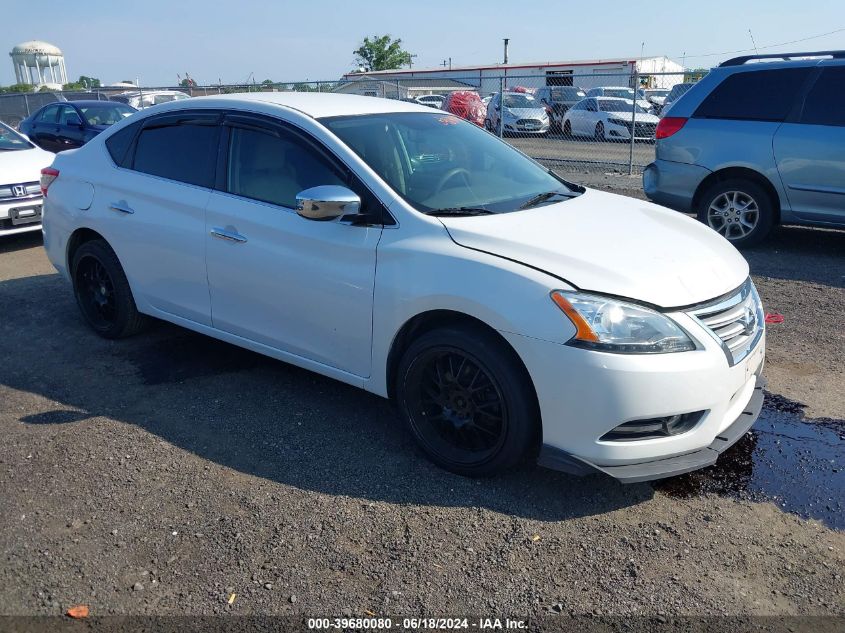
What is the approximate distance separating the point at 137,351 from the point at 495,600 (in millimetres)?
3559

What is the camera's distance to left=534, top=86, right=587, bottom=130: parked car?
1939cm

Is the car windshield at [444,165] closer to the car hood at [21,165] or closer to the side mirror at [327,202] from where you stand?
the side mirror at [327,202]

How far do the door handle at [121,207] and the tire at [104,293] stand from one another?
0.33 metres

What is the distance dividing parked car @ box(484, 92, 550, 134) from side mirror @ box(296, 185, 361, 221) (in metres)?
15.4

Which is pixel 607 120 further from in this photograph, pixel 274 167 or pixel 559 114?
pixel 274 167

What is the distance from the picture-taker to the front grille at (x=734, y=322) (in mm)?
3373

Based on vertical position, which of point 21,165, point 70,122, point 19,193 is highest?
point 70,122

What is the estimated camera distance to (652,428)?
326 centimetres

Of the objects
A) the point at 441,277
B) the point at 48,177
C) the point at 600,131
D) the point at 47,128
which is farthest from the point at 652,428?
the point at 600,131

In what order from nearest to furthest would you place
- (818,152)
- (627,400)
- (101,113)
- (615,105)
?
(627,400) → (818,152) → (101,113) → (615,105)

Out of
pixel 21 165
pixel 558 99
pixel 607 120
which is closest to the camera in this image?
pixel 21 165

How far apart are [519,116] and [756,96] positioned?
12.4 metres

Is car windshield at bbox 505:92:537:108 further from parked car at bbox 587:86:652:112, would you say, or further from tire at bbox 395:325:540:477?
tire at bbox 395:325:540:477

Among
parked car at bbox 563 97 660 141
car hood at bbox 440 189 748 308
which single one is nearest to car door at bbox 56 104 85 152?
parked car at bbox 563 97 660 141
